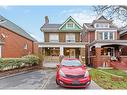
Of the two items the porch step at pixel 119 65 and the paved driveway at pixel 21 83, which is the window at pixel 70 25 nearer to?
the porch step at pixel 119 65

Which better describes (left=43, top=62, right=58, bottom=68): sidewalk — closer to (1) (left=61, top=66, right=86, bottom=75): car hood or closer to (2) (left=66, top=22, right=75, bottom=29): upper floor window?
(2) (left=66, top=22, right=75, bottom=29): upper floor window

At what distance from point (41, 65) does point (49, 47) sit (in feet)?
9.69

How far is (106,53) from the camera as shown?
26.0m

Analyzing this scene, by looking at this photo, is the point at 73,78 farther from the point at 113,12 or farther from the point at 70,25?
the point at 70,25

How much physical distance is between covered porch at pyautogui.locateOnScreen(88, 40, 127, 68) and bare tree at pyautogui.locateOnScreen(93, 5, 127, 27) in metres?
6.92

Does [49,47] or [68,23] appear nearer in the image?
[49,47]

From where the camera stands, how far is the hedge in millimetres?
15391

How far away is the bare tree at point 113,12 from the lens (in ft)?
49.4

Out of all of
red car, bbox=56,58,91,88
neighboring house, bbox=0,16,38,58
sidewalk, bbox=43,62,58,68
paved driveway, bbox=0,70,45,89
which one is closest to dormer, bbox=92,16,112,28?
sidewalk, bbox=43,62,58,68

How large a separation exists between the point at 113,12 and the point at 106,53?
36.4ft

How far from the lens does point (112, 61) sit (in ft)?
77.0

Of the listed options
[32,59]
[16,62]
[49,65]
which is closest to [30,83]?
[16,62]

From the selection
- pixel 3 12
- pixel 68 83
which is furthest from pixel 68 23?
pixel 68 83
